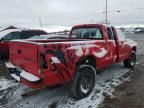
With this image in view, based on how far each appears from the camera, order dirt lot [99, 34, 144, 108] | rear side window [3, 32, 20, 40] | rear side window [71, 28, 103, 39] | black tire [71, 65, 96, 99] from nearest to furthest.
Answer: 1. dirt lot [99, 34, 144, 108]
2. black tire [71, 65, 96, 99]
3. rear side window [71, 28, 103, 39]
4. rear side window [3, 32, 20, 40]

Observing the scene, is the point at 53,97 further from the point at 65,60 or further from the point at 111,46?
the point at 111,46

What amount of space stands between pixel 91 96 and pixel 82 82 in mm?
480

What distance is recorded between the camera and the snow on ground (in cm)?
509

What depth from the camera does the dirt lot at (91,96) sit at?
5.06 metres

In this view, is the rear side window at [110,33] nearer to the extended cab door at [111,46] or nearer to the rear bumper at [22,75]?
the extended cab door at [111,46]

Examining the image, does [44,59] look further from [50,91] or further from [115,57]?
[115,57]

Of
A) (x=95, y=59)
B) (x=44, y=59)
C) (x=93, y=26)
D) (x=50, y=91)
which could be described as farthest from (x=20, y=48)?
(x=93, y=26)

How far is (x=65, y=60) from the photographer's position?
4.69 m

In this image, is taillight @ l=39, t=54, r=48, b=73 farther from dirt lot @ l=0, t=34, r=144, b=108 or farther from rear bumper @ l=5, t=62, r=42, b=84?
dirt lot @ l=0, t=34, r=144, b=108

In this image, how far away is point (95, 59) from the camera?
591cm

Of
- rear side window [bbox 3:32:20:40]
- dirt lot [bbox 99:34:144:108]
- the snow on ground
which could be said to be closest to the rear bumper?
the snow on ground

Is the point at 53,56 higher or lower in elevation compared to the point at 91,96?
higher

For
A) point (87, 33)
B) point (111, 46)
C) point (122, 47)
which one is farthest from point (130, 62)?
Answer: point (87, 33)

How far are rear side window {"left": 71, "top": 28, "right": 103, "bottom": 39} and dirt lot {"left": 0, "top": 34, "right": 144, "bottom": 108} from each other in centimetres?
150
